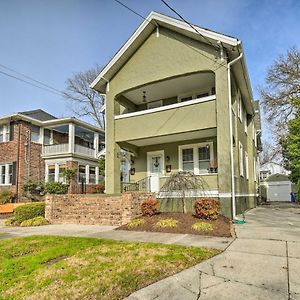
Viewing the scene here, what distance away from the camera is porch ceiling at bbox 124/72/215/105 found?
14.0 m

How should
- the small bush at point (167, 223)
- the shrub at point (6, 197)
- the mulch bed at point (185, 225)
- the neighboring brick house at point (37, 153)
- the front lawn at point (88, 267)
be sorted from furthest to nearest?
the neighboring brick house at point (37, 153), the shrub at point (6, 197), the small bush at point (167, 223), the mulch bed at point (185, 225), the front lawn at point (88, 267)

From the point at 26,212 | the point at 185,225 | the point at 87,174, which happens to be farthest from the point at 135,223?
the point at 87,174

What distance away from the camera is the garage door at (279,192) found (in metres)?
35.7

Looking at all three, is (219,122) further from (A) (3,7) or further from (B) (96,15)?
(A) (3,7)

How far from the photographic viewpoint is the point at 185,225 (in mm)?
9945

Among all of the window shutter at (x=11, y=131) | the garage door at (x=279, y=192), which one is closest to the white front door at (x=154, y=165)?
the window shutter at (x=11, y=131)

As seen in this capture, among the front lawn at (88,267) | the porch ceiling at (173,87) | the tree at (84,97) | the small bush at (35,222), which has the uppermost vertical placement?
the tree at (84,97)

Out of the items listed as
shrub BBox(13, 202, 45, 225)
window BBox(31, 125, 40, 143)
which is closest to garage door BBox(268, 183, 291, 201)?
window BBox(31, 125, 40, 143)

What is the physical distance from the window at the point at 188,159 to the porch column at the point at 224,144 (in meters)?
3.43

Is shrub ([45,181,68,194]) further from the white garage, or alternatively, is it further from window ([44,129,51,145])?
the white garage

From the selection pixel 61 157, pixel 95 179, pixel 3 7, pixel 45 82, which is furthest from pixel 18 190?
pixel 3 7

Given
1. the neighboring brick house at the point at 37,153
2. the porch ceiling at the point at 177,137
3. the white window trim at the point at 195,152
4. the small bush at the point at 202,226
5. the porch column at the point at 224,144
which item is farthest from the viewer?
the neighboring brick house at the point at 37,153

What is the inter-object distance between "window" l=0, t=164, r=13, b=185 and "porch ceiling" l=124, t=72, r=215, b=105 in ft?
44.5

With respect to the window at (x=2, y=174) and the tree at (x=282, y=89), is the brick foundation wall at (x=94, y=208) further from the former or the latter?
the tree at (x=282, y=89)
